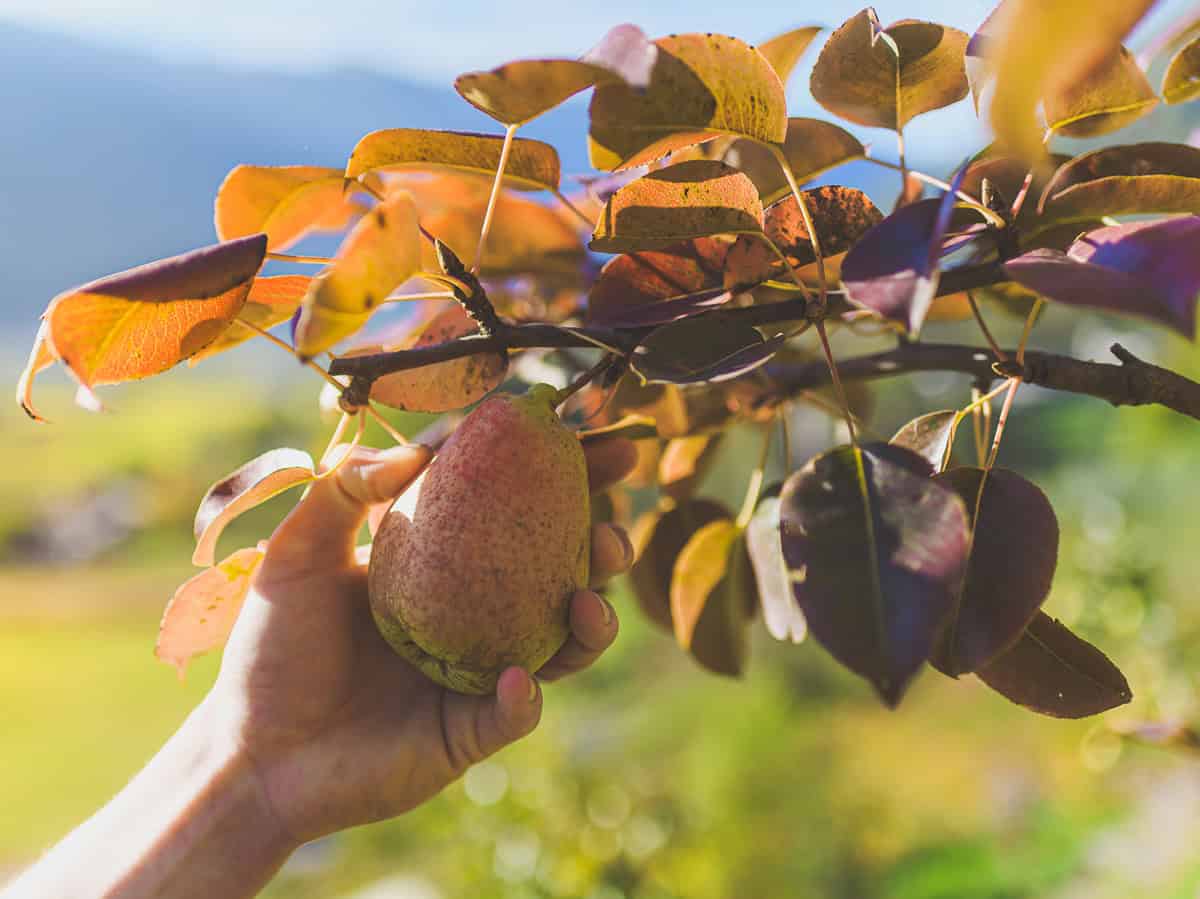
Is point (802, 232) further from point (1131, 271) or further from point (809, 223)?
point (1131, 271)

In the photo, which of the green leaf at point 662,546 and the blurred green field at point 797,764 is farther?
the blurred green field at point 797,764

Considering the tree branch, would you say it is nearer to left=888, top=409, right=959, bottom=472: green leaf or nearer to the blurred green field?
left=888, top=409, right=959, bottom=472: green leaf

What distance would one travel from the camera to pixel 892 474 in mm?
296

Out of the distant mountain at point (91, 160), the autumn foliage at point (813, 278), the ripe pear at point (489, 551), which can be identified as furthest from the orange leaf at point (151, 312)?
the distant mountain at point (91, 160)

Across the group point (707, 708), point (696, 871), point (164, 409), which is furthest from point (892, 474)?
point (164, 409)

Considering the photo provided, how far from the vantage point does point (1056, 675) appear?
0.35 m

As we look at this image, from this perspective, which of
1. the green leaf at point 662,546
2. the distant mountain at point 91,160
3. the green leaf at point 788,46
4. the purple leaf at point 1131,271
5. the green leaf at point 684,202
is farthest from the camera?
the distant mountain at point 91,160

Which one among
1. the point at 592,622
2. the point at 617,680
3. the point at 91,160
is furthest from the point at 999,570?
the point at 91,160

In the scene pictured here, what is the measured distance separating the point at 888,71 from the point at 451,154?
0.17m

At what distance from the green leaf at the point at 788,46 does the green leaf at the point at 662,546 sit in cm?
24

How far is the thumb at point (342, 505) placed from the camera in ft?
1.61

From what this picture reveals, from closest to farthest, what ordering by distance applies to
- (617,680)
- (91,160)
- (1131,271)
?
(1131,271)
(617,680)
(91,160)

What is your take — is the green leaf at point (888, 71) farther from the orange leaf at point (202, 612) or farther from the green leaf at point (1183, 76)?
the orange leaf at point (202, 612)

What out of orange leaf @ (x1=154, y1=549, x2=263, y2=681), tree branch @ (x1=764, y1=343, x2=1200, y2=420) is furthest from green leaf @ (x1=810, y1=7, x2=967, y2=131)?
orange leaf @ (x1=154, y1=549, x2=263, y2=681)
